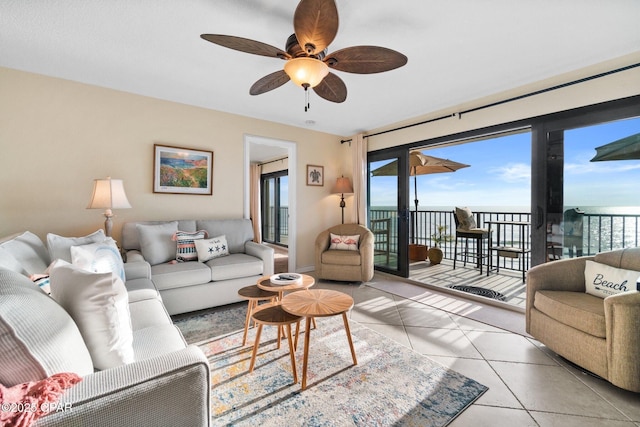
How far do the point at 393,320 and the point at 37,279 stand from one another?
8.74 feet

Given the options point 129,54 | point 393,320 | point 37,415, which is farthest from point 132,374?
point 129,54

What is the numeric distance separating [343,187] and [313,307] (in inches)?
123

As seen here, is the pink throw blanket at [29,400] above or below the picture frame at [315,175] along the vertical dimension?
below

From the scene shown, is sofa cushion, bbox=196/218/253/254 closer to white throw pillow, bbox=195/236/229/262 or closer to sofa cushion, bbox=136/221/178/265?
white throw pillow, bbox=195/236/229/262

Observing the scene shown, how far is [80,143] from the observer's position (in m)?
2.92

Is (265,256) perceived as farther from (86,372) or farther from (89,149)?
(86,372)

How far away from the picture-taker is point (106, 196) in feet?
8.77

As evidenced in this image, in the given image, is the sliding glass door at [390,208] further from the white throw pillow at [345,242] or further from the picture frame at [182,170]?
the picture frame at [182,170]

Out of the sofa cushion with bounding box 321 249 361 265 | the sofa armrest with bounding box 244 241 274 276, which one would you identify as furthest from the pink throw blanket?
the sofa cushion with bounding box 321 249 361 265

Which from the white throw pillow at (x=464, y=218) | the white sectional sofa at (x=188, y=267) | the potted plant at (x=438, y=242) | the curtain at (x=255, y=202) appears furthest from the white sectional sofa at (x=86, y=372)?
the curtain at (x=255, y=202)

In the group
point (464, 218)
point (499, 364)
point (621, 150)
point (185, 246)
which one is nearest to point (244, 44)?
point (185, 246)

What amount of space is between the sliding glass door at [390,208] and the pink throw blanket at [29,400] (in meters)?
4.01

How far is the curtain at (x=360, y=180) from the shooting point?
15.3 feet

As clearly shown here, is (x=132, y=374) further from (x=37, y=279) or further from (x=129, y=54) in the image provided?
(x=129, y=54)
